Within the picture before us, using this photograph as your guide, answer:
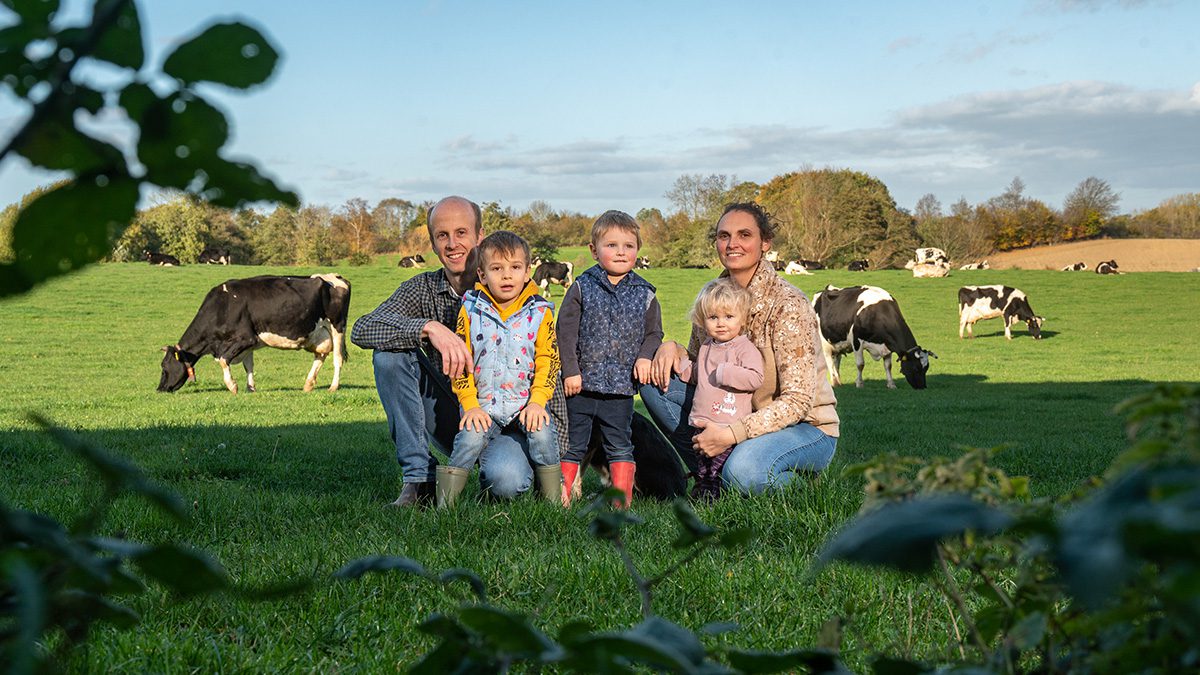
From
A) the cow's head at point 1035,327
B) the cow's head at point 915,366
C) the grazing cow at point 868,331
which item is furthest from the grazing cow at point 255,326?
the cow's head at point 1035,327

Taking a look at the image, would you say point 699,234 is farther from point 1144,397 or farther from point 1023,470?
point 1144,397

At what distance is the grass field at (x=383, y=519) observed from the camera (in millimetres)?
2775

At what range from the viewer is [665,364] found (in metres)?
5.91

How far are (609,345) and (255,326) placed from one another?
13635 mm

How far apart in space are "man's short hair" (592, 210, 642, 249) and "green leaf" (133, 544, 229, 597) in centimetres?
559

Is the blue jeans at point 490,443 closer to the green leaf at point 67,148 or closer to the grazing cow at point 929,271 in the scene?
the green leaf at point 67,148

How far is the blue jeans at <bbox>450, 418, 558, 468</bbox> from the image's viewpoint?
5.53m

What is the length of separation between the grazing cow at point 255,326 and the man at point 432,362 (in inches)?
469

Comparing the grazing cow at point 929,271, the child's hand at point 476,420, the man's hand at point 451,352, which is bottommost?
the grazing cow at point 929,271

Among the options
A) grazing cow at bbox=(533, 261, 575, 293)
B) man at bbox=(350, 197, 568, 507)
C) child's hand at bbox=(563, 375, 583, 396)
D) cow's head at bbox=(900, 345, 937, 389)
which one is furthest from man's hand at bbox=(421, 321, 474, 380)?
grazing cow at bbox=(533, 261, 575, 293)

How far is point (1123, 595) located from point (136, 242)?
70625mm

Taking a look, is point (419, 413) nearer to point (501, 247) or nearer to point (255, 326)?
point (501, 247)

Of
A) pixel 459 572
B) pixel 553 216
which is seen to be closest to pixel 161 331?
pixel 459 572

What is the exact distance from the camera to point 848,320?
20688 millimetres
